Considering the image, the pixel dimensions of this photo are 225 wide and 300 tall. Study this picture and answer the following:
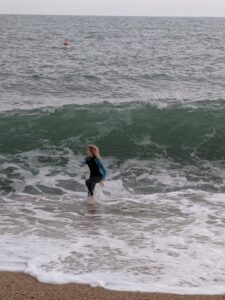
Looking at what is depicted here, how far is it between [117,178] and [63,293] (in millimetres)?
6541

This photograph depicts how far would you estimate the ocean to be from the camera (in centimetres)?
669

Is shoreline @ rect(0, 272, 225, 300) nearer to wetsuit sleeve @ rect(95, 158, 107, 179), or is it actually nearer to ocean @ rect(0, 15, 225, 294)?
ocean @ rect(0, 15, 225, 294)

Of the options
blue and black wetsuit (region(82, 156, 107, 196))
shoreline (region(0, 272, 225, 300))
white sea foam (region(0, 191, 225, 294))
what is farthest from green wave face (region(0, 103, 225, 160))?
shoreline (region(0, 272, 225, 300))

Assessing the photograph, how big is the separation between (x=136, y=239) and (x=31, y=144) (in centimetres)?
754

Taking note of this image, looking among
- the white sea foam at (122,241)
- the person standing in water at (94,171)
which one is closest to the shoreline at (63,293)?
the white sea foam at (122,241)

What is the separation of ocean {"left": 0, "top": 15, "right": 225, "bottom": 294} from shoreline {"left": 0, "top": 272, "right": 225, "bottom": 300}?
0.16 meters

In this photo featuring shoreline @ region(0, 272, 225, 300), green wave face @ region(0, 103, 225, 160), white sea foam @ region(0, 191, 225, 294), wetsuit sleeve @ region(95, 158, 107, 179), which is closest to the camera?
shoreline @ region(0, 272, 225, 300)

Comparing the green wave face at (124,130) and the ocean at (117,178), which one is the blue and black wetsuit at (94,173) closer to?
the ocean at (117,178)

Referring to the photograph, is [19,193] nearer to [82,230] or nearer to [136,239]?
[82,230]

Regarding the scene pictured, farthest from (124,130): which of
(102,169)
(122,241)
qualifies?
(122,241)

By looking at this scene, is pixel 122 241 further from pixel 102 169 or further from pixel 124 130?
pixel 124 130

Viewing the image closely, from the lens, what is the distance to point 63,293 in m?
5.72

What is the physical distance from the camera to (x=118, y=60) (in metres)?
31.6

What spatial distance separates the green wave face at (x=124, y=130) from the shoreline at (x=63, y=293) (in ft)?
26.6
